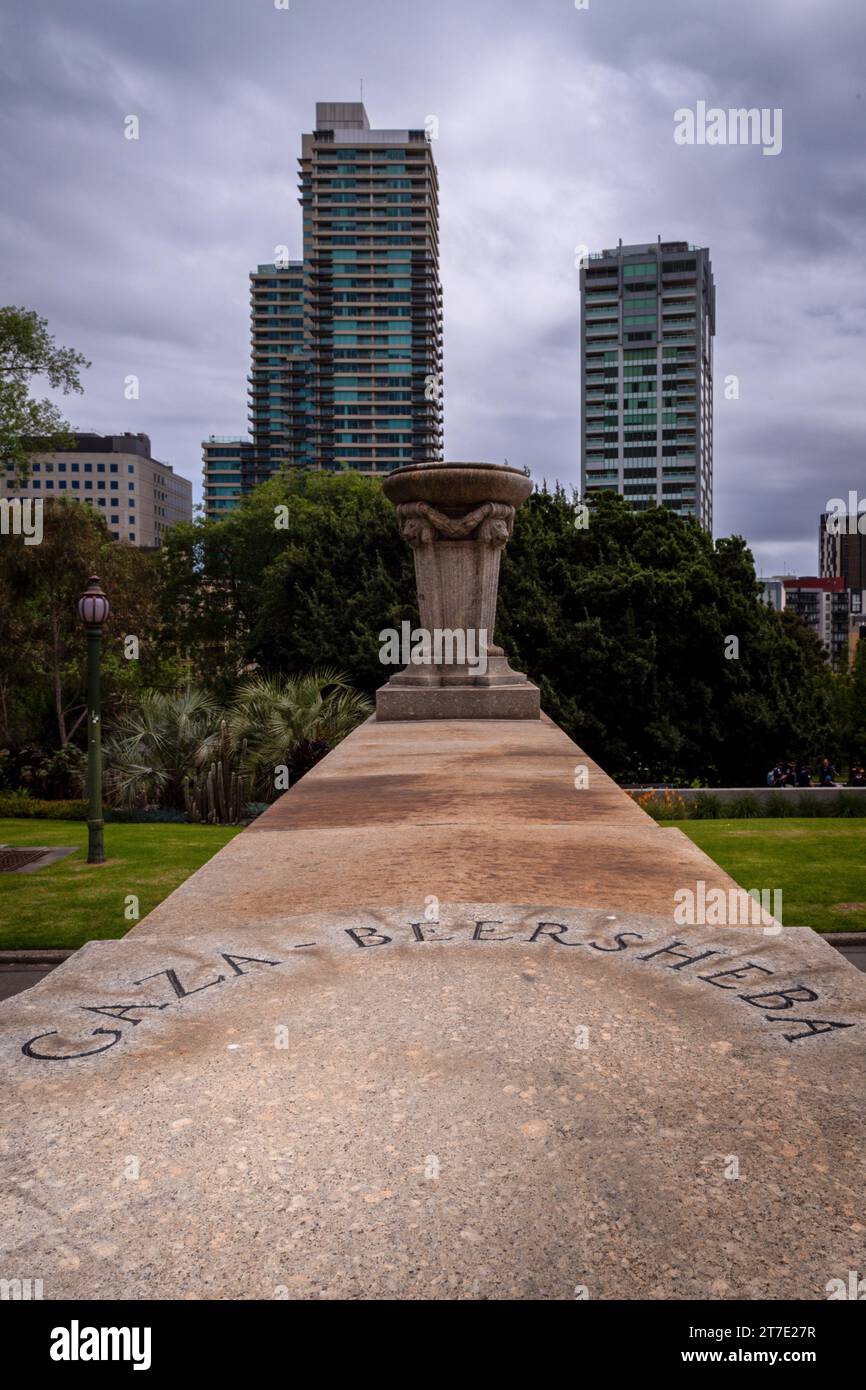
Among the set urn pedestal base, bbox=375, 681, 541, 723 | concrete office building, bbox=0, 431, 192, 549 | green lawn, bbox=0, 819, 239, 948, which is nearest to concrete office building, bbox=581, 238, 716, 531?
concrete office building, bbox=0, 431, 192, 549

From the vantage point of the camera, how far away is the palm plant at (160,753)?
2052 centimetres

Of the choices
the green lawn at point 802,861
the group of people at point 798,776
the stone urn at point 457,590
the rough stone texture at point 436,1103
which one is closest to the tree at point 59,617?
the stone urn at point 457,590

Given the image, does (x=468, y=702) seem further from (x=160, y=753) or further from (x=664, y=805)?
(x=160, y=753)

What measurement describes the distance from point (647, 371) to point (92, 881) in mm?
135408

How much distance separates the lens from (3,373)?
30.0 m

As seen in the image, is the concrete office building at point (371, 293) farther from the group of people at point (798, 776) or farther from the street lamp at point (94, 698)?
the street lamp at point (94, 698)

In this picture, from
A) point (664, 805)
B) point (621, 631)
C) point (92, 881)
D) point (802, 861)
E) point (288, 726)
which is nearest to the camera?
point (92, 881)

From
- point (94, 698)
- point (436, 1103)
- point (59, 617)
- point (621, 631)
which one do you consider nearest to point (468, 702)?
point (94, 698)

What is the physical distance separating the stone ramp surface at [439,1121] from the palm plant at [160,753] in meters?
17.8

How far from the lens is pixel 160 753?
21.0 metres

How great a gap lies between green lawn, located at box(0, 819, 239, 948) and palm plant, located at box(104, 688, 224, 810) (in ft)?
9.27

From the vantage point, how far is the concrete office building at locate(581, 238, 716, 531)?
13500 cm

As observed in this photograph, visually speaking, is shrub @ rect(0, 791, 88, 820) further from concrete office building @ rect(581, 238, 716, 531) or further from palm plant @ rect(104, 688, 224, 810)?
concrete office building @ rect(581, 238, 716, 531)
